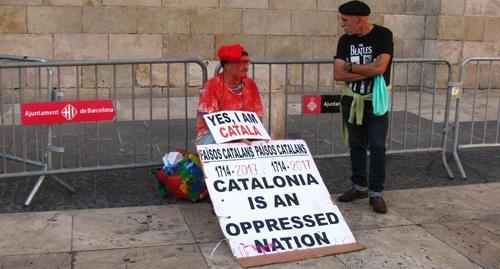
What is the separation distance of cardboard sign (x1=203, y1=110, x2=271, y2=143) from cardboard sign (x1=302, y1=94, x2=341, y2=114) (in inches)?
45.9

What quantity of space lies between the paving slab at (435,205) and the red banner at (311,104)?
3.55 feet

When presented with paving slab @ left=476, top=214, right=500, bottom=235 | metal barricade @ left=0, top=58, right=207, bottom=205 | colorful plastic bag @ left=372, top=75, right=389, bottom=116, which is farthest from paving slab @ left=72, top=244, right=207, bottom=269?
paving slab @ left=476, top=214, right=500, bottom=235

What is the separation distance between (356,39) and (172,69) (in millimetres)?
5711

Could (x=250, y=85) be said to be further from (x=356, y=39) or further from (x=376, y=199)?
(x=376, y=199)

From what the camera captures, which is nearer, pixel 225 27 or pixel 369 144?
pixel 369 144

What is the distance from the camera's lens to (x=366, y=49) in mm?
5227

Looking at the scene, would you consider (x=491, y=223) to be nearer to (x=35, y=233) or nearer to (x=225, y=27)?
(x=35, y=233)

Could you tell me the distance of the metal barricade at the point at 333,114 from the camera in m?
6.49

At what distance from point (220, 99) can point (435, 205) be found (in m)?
2.25

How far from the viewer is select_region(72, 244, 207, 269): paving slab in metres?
4.23

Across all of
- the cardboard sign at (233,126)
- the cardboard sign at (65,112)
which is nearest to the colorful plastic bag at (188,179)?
the cardboard sign at (233,126)

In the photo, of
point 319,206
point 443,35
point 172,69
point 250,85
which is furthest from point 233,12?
point 319,206

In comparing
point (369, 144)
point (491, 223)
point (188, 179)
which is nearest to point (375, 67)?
point (369, 144)

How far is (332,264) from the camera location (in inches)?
171
